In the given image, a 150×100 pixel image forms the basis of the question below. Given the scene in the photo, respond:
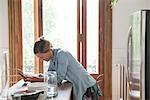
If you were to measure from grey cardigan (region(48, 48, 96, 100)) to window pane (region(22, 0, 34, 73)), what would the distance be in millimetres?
1532

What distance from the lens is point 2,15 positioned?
13.0 ft

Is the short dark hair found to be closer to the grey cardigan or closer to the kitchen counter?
the grey cardigan

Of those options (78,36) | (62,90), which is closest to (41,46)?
(62,90)

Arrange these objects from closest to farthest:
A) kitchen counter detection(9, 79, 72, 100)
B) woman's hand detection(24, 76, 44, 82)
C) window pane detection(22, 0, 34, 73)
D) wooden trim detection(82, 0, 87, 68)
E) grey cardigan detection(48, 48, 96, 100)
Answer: kitchen counter detection(9, 79, 72, 100), grey cardigan detection(48, 48, 96, 100), woman's hand detection(24, 76, 44, 82), wooden trim detection(82, 0, 87, 68), window pane detection(22, 0, 34, 73)

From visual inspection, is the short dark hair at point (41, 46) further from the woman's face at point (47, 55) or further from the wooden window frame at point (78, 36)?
the wooden window frame at point (78, 36)

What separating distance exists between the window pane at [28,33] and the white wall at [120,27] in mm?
1215

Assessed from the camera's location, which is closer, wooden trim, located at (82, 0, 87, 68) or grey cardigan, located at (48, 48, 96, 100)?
grey cardigan, located at (48, 48, 96, 100)

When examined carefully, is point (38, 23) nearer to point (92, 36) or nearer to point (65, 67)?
point (92, 36)

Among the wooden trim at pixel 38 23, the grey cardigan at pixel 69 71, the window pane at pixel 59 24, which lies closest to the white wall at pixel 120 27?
the window pane at pixel 59 24

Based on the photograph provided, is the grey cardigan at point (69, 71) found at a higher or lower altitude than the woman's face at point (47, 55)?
lower

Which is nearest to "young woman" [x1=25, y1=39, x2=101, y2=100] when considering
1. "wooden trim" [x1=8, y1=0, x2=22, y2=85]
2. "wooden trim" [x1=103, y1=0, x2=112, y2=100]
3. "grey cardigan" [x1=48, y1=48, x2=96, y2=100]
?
"grey cardigan" [x1=48, y1=48, x2=96, y2=100]

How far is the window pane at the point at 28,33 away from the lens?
160 inches

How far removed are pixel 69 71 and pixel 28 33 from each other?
1.68 metres

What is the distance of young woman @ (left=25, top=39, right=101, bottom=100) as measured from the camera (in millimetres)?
2541
